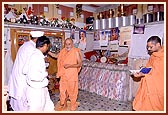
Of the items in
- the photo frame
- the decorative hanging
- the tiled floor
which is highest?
the decorative hanging

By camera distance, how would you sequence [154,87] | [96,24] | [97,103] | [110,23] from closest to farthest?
[154,87]
[97,103]
[110,23]
[96,24]

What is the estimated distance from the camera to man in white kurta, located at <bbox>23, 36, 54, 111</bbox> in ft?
6.34

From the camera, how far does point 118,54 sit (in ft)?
14.4

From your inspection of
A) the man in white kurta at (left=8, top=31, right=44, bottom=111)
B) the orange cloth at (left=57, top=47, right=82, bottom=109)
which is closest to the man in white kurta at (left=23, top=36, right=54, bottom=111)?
the man in white kurta at (left=8, top=31, right=44, bottom=111)

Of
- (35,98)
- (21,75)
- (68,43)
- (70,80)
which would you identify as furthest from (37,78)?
(68,43)

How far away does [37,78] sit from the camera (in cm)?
193

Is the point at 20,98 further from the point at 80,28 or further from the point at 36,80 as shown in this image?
the point at 80,28

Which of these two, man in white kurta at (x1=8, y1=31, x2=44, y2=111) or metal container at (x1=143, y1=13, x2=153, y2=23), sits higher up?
metal container at (x1=143, y1=13, x2=153, y2=23)

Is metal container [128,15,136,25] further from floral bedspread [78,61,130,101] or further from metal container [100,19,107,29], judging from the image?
floral bedspread [78,61,130,101]

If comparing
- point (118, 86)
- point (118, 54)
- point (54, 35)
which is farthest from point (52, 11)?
point (118, 86)

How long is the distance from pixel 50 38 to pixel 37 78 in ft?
8.06

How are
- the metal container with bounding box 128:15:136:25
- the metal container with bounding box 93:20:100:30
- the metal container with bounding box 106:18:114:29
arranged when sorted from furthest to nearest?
the metal container with bounding box 93:20:100:30 < the metal container with bounding box 106:18:114:29 < the metal container with bounding box 128:15:136:25

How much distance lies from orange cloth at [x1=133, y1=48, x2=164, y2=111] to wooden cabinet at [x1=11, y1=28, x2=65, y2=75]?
8.34 feet

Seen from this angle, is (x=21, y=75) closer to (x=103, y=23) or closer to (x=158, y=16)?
(x=158, y=16)
